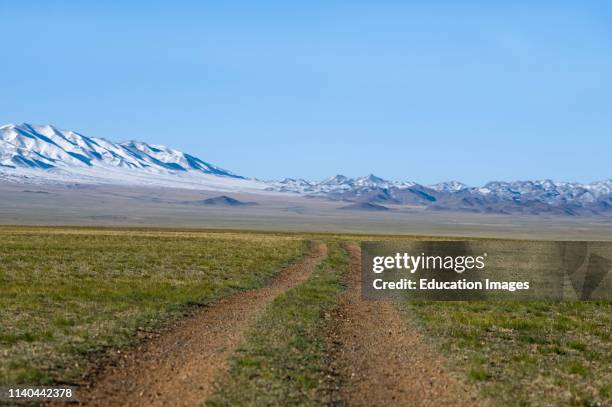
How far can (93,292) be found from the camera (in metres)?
27.7

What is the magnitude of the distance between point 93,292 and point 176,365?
13.0 metres

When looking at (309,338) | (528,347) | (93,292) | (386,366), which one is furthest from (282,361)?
(93,292)

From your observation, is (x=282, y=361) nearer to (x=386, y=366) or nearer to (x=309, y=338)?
(x=386, y=366)

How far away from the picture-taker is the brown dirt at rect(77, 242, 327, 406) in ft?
43.5

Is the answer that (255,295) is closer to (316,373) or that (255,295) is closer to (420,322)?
(420,322)

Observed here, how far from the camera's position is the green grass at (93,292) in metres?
16.6

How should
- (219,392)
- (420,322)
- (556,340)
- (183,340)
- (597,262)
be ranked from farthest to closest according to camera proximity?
(597,262), (420,322), (556,340), (183,340), (219,392)

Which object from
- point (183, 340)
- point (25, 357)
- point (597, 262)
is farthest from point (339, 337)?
point (597, 262)

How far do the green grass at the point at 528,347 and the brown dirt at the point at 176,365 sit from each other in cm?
529

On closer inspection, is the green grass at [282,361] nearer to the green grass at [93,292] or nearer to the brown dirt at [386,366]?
→ the brown dirt at [386,366]

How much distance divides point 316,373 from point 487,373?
3.61 m

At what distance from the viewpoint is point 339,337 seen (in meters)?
19.8

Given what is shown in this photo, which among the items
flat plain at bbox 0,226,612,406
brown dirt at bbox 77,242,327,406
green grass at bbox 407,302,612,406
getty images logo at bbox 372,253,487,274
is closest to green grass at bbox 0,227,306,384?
flat plain at bbox 0,226,612,406

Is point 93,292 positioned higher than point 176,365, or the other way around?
point 176,365
